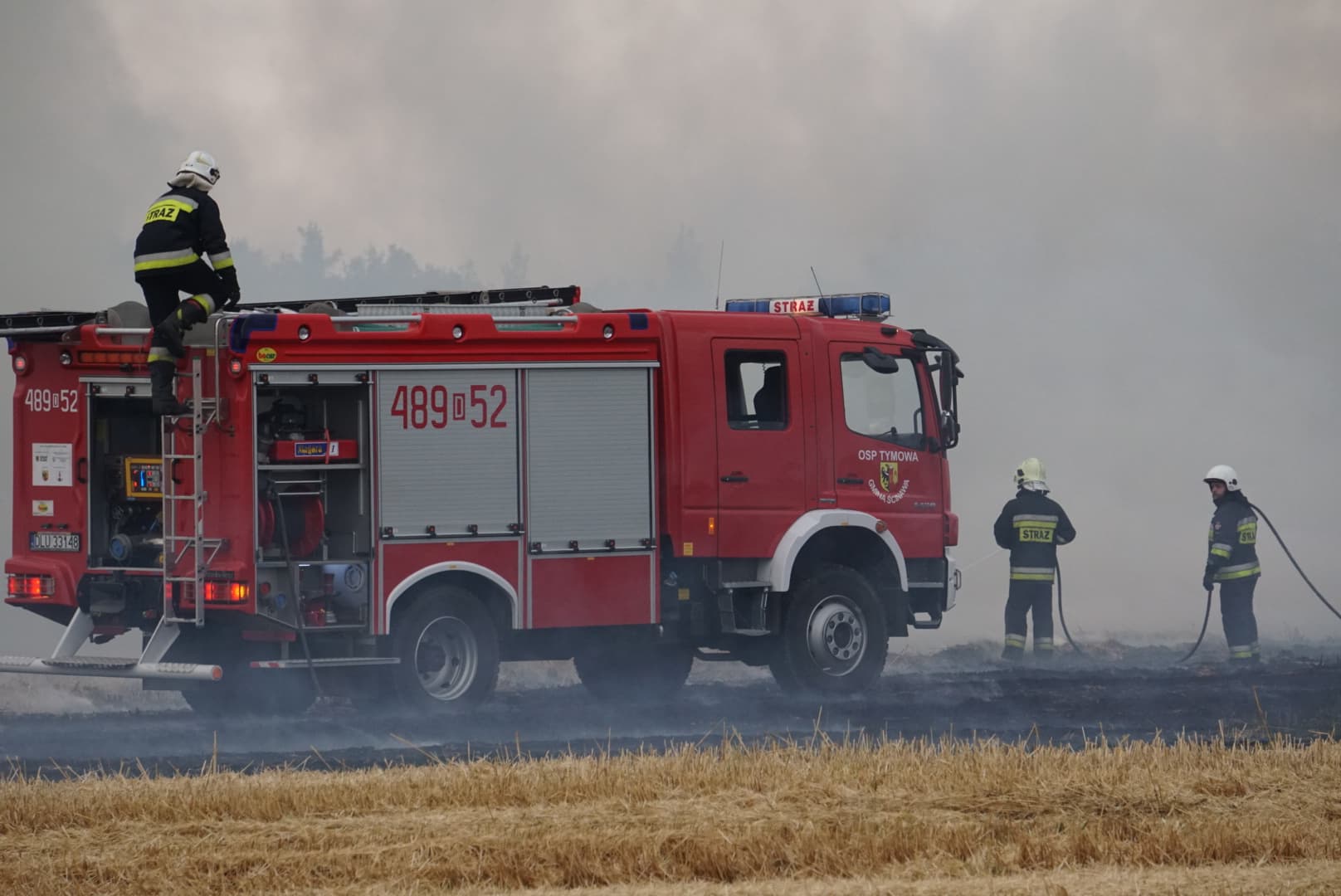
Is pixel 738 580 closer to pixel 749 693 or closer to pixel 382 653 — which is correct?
pixel 749 693

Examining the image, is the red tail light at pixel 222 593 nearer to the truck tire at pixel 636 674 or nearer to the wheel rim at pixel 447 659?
the wheel rim at pixel 447 659

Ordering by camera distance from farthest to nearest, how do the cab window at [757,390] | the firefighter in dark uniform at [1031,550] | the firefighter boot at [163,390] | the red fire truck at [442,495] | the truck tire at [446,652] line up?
the firefighter in dark uniform at [1031,550] < the cab window at [757,390] < the truck tire at [446,652] < the red fire truck at [442,495] < the firefighter boot at [163,390]

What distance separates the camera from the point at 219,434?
41.7ft

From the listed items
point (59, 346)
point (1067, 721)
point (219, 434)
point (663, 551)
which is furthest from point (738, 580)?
point (59, 346)

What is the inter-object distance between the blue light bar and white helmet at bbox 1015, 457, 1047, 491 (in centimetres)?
374

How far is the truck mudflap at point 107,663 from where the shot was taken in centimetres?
1216

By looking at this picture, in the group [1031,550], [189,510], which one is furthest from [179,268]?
[1031,550]

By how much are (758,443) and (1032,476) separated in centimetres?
519

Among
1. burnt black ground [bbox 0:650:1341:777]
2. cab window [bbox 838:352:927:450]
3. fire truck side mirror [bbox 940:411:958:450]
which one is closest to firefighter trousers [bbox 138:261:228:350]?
burnt black ground [bbox 0:650:1341:777]

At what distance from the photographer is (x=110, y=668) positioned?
12320mm

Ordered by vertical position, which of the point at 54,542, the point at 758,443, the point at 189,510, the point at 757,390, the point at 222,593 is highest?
the point at 757,390

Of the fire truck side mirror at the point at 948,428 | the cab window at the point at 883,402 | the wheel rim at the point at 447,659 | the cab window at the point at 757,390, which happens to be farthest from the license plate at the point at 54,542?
the fire truck side mirror at the point at 948,428

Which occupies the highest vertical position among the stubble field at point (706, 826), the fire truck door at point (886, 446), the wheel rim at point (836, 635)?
the fire truck door at point (886, 446)

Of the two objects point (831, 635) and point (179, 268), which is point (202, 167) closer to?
point (179, 268)
